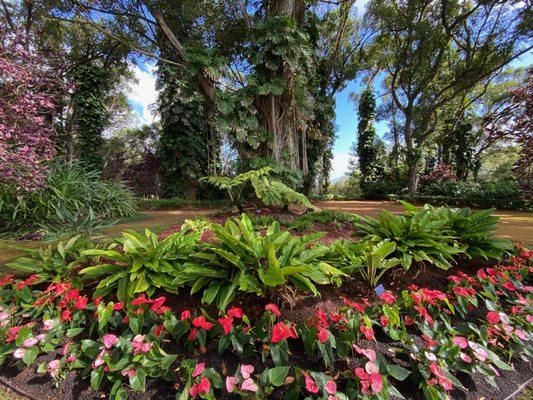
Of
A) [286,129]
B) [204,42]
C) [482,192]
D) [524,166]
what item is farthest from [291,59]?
[482,192]

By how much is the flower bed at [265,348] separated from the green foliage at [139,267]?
111 mm

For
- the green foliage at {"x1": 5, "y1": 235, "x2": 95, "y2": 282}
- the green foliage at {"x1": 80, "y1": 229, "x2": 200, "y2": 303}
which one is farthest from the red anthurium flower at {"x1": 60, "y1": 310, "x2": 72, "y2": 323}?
the green foliage at {"x1": 5, "y1": 235, "x2": 95, "y2": 282}

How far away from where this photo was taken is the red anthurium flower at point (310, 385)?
3.84ft

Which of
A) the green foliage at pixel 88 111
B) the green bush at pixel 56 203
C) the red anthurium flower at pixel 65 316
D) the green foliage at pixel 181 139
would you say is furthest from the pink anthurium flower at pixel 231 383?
the green foliage at pixel 88 111

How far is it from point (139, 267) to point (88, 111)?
11.4 metres

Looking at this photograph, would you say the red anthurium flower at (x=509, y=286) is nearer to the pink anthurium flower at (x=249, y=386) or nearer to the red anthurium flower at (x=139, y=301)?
the pink anthurium flower at (x=249, y=386)

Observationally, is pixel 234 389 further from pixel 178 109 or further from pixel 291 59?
pixel 178 109

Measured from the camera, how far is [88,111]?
1058 cm

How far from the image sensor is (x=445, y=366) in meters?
1.37

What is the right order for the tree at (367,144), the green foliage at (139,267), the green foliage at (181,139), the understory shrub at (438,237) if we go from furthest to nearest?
the tree at (367,144), the green foliage at (181,139), the understory shrub at (438,237), the green foliage at (139,267)

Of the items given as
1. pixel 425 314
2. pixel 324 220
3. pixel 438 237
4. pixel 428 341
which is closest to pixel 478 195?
pixel 324 220

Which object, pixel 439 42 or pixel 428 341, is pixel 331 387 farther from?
pixel 439 42

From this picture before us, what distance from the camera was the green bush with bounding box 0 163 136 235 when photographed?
381 centimetres

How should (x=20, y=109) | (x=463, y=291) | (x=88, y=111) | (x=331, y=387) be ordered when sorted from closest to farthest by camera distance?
(x=331, y=387)
(x=463, y=291)
(x=20, y=109)
(x=88, y=111)
